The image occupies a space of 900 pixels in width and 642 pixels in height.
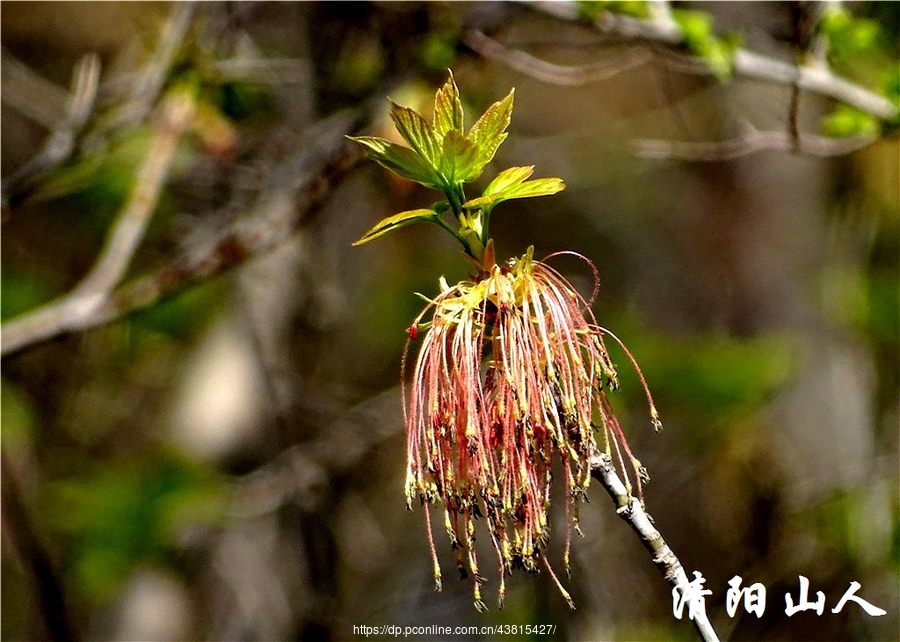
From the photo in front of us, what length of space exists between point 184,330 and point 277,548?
3.16 ft

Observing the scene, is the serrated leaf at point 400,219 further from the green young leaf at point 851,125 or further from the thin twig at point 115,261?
the thin twig at point 115,261

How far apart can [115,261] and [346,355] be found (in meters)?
1.89

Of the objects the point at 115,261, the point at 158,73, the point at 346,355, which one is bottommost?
the point at 115,261

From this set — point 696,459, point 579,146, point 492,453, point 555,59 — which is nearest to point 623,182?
point 579,146

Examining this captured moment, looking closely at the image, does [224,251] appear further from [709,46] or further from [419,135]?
[419,135]

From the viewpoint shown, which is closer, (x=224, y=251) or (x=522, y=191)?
(x=522, y=191)

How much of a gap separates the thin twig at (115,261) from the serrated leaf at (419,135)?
5.32 feet

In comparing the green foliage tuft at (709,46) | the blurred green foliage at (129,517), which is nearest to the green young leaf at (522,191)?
the green foliage tuft at (709,46)

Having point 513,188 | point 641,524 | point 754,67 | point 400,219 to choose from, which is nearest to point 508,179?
point 513,188

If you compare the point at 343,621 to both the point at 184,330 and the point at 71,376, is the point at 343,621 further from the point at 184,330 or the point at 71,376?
the point at 71,376

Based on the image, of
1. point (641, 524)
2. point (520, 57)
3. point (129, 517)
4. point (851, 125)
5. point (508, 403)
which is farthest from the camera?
point (129, 517)

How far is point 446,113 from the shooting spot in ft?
3.06

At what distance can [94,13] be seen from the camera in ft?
13.5

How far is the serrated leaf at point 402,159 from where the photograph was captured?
3.04 ft
